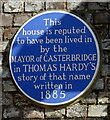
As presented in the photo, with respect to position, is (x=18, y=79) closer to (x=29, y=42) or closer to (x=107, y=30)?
(x=29, y=42)

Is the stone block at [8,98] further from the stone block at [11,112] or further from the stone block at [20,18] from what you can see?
the stone block at [20,18]

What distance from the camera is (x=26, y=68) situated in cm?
→ 525

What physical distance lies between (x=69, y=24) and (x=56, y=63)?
1.40ft

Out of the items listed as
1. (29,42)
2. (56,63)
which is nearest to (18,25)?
(29,42)

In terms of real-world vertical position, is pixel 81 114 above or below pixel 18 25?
below

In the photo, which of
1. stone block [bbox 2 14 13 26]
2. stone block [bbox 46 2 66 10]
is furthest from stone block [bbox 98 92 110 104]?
stone block [bbox 2 14 13 26]

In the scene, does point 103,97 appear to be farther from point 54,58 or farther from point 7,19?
point 7,19

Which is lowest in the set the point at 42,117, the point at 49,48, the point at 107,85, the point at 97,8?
the point at 42,117

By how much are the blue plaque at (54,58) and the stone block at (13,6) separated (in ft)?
0.57

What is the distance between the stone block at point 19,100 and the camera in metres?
5.28

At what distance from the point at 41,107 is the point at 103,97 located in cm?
65

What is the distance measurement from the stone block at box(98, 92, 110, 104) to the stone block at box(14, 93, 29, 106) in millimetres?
757

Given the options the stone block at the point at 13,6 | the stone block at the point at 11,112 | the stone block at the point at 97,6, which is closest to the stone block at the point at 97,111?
the stone block at the point at 11,112

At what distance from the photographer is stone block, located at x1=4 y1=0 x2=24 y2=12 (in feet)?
17.4
